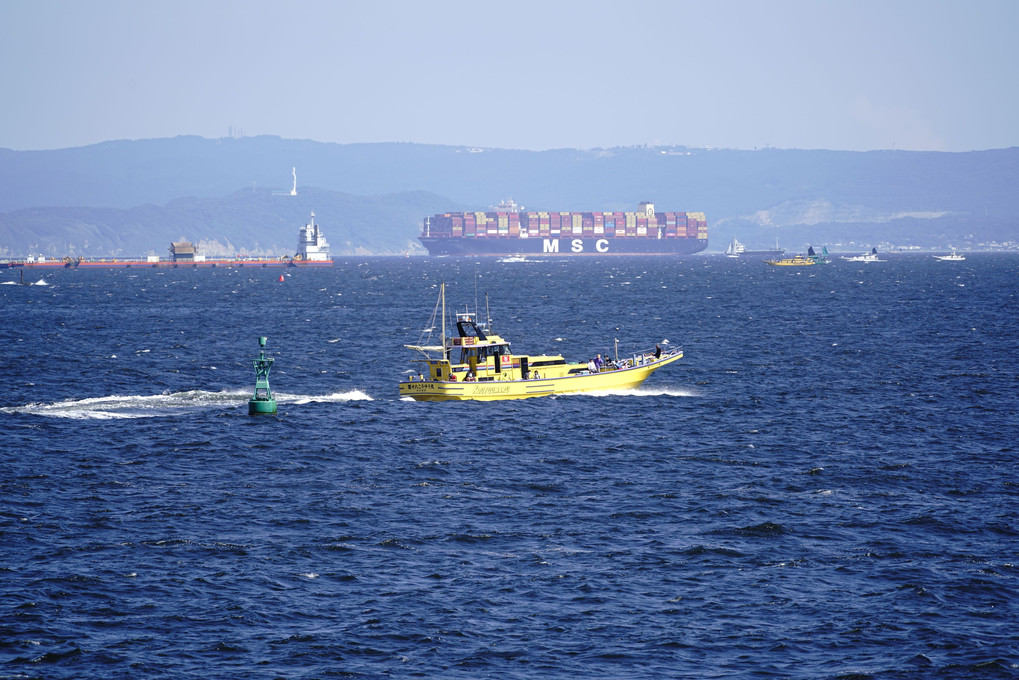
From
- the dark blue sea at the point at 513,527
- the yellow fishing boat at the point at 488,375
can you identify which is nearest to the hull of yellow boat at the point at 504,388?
the yellow fishing boat at the point at 488,375

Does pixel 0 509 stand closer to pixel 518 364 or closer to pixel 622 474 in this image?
pixel 622 474

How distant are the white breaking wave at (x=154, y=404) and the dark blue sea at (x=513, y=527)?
38 centimetres

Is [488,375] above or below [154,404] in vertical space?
above

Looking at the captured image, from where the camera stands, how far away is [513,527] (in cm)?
4091

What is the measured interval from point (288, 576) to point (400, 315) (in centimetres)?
11276

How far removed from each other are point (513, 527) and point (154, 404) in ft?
115

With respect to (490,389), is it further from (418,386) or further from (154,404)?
(154,404)

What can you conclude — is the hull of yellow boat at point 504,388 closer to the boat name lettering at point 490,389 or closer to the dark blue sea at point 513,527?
the boat name lettering at point 490,389

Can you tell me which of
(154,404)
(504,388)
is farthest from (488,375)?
(154,404)

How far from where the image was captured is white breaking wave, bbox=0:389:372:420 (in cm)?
6519

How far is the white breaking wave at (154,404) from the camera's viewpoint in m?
65.2

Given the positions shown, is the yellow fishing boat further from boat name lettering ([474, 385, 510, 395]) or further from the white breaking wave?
the white breaking wave

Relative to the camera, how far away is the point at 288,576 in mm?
35281

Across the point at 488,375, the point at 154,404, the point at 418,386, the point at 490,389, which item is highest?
the point at 488,375
